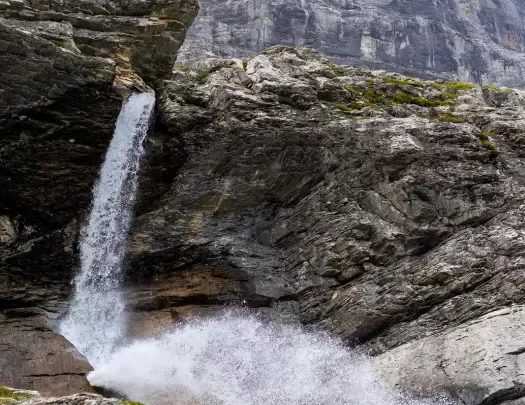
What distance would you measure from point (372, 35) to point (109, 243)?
244 feet

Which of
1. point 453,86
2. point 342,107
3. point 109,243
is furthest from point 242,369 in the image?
point 453,86

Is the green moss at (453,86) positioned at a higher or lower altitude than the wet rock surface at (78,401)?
higher

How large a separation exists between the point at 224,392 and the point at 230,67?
16775 millimetres

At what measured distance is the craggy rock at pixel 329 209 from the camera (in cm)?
2073

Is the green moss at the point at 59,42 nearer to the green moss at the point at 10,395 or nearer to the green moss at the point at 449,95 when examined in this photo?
the green moss at the point at 10,395

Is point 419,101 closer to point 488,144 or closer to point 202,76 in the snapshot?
point 488,144

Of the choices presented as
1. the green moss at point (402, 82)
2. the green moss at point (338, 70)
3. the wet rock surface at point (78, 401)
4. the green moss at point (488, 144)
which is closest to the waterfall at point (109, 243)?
the green moss at point (338, 70)

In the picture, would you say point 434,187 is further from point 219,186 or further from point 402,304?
point 219,186

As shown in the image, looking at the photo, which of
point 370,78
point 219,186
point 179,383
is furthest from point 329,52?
point 179,383

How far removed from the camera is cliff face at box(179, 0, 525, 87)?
8325 cm

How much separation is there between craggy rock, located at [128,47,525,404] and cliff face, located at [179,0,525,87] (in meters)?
52.2

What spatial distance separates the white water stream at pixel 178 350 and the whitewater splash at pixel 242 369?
0.03m

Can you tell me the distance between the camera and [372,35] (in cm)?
8875

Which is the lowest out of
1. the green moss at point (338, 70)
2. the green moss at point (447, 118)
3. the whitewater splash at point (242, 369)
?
the whitewater splash at point (242, 369)
